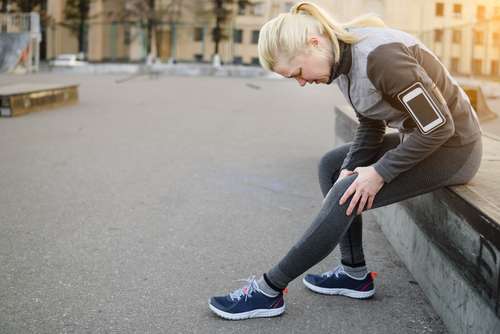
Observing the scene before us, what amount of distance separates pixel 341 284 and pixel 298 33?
132 centimetres

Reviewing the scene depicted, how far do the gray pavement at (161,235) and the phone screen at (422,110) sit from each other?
966mm

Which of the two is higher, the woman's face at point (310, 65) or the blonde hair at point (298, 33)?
the blonde hair at point (298, 33)

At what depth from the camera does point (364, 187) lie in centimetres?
196

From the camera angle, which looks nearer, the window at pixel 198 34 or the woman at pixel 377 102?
the woman at pixel 377 102

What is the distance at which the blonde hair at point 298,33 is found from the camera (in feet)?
6.16

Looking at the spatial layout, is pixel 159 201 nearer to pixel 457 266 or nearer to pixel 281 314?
pixel 281 314

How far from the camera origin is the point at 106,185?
14.7 feet

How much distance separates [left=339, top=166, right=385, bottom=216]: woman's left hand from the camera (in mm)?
1952

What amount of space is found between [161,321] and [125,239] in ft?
3.62

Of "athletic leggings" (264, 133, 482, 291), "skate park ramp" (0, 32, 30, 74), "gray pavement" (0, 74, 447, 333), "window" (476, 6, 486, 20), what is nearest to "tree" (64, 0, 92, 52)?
"skate park ramp" (0, 32, 30, 74)

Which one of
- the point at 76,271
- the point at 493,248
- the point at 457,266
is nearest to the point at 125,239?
the point at 76,271

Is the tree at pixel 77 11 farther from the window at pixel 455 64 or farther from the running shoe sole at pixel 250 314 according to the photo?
the running shoe sole at pixel 250 314

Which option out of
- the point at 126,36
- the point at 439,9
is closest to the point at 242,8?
the point at 126,36

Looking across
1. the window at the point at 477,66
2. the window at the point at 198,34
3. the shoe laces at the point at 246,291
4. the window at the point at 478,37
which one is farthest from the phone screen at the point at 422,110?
the window at the point at 198,34
